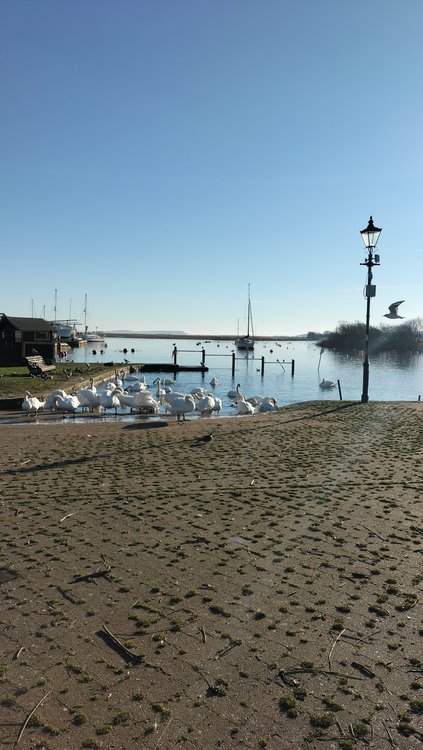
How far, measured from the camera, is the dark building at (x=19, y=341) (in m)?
44.2

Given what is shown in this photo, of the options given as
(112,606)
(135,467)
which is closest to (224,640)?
(112,606)

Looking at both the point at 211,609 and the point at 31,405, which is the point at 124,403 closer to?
the point at 31,405

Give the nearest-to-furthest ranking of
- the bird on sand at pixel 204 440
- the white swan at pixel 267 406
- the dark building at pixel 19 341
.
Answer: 1. the bird on sand at pixel 204 440
2. the white swan at pixel 267 406
3. the dark building at pixel 19 341

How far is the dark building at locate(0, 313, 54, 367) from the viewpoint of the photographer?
44.2 meters

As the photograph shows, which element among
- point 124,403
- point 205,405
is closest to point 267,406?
point 205,405

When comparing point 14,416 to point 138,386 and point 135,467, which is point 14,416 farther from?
point 138,386

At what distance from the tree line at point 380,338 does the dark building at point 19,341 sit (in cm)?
10382

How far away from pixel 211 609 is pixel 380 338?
14703cm

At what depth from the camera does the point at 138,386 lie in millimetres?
35906

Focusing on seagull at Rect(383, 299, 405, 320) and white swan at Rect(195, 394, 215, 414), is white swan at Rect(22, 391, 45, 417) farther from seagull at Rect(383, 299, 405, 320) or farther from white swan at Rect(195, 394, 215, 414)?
seagull at Rect(383, 299, 405, 320)

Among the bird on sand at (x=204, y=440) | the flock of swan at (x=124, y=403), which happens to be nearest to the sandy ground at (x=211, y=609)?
the bird on sand at (x=204, y=440)

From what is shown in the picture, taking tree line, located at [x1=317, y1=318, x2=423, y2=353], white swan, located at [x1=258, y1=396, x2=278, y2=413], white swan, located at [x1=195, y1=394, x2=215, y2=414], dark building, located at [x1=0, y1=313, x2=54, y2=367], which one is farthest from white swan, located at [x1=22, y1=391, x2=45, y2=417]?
→ tree line, located at [x1=317, y1=318, x2=423, y2=353]

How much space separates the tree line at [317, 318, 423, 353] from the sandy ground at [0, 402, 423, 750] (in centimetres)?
13391

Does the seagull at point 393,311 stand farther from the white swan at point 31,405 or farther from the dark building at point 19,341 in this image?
the dark building at point 19,341
